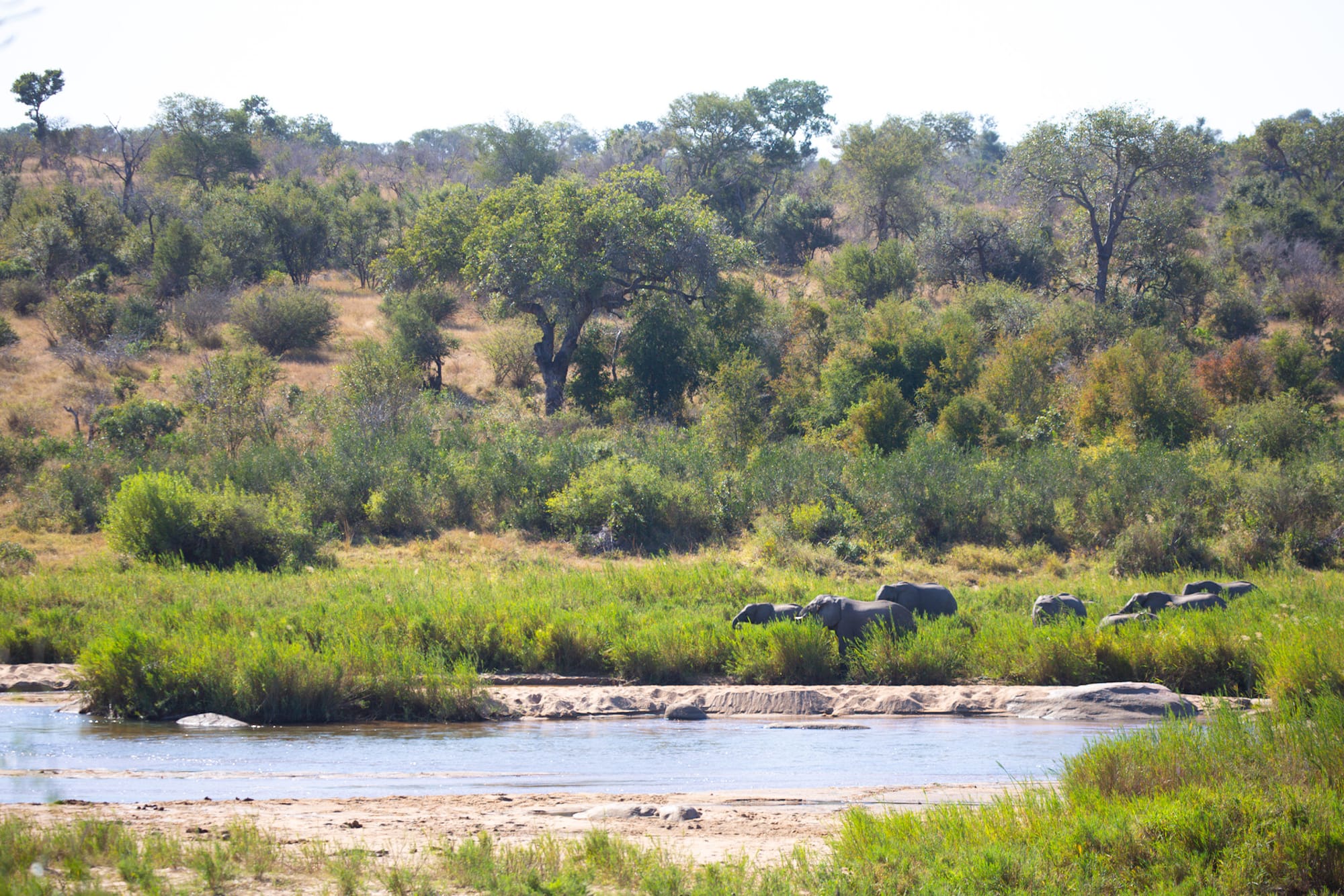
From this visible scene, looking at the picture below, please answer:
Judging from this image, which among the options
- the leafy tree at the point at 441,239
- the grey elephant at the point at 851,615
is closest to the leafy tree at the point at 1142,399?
the grey elephant at the point at 851,615

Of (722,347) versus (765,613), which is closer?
(765,613)

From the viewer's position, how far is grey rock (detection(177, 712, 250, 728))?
11787 millimetres

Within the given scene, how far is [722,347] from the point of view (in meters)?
33.1

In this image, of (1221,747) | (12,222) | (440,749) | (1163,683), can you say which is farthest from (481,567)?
(12,222)

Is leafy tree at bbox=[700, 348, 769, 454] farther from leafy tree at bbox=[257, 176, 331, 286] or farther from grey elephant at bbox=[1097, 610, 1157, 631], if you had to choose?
leafy tree at bbox=[257, 176, 331, 286]

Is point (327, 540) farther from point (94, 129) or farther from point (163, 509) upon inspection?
point (94, 129)

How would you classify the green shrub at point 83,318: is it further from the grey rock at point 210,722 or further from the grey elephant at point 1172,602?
the grey elephant at point 1172,602

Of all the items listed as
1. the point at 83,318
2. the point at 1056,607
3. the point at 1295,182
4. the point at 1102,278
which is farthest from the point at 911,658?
the point at 1295,182

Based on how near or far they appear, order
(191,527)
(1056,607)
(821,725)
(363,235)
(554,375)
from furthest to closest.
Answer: (363,235) < (554,375) < (191,527) < (1056,607) < (821,725)

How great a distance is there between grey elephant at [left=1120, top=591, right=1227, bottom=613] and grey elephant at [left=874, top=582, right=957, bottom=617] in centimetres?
242

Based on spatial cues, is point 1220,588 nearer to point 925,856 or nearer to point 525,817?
point 925,856

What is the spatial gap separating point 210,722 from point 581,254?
899 inches

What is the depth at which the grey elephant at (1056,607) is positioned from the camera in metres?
14.9

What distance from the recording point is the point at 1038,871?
5984 millimetres
